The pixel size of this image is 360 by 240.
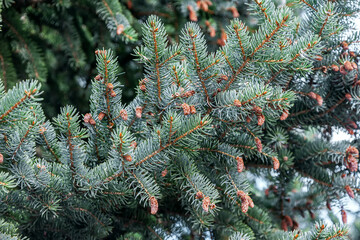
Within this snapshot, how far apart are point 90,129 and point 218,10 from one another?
1277mm

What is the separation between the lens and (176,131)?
85cm

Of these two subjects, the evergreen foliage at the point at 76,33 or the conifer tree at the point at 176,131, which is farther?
the evergreen foliage at the point at 76,33

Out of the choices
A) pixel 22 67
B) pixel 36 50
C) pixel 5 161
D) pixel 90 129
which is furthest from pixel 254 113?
pixel 22 67

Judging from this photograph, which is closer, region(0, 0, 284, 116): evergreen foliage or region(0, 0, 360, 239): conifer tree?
region(0, 0, 360, 239): conifer tree

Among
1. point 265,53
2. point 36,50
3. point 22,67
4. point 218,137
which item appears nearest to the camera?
point 265,53

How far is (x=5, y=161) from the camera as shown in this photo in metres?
0.85

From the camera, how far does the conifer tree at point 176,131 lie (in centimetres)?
85

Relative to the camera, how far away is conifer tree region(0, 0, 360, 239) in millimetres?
855

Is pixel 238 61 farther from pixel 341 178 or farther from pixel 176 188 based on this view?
pixel 341 178

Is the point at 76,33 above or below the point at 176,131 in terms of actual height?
below

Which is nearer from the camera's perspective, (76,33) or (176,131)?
(176,131)

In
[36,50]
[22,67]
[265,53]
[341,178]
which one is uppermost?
[265,53]

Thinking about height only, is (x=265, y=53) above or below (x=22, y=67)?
above

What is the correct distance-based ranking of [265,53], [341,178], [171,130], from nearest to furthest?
1. [171,130]
2. [265,53]
3. [341,178]
